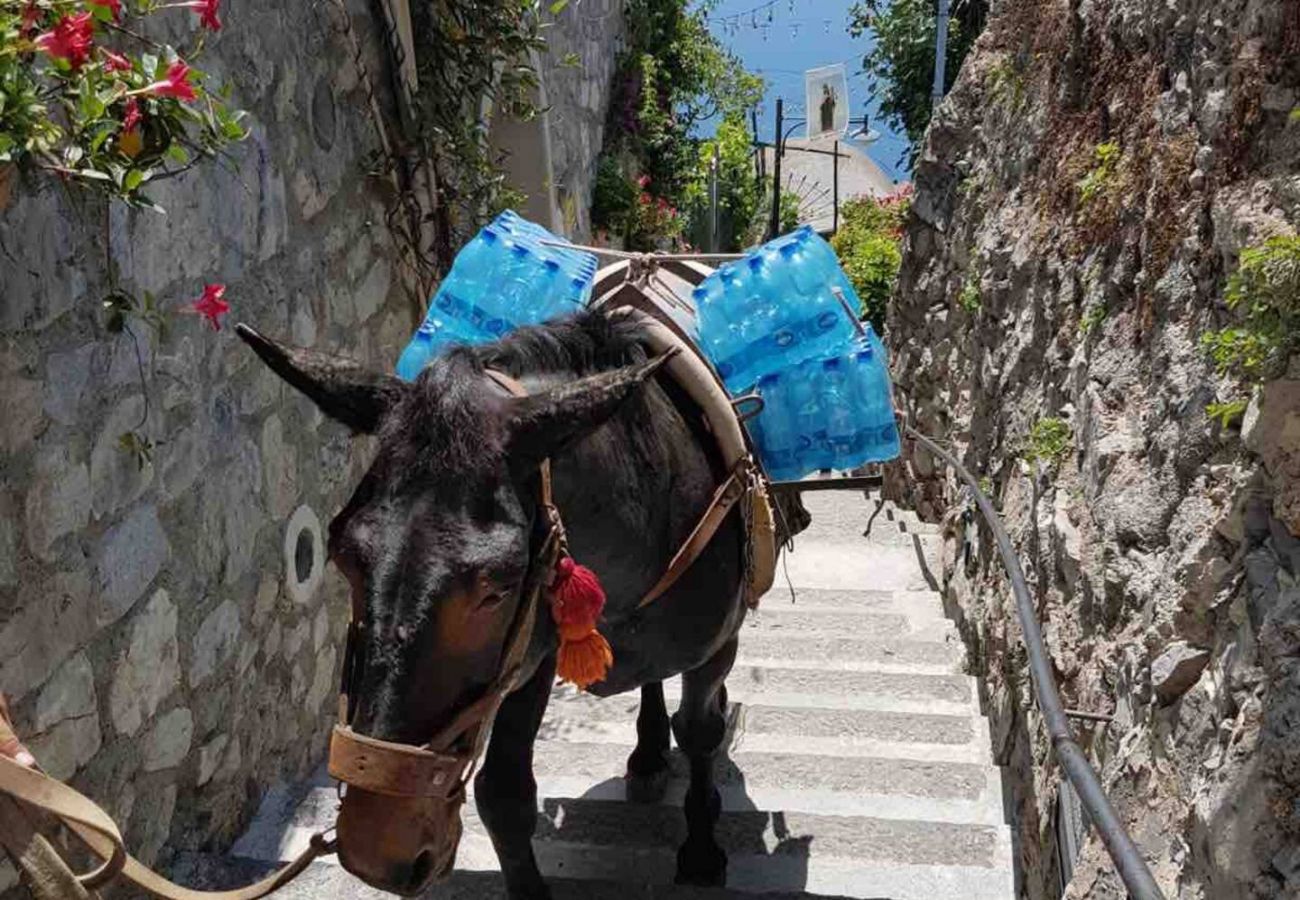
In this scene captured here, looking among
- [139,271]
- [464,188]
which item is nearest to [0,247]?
[139,271]

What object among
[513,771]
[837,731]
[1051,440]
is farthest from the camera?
[837,731]

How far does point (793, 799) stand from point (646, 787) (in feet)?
1.57

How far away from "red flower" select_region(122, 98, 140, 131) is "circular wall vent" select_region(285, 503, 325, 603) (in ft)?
5.47

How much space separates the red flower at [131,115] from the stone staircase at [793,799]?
185 cm

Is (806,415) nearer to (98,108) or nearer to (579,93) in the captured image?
(98,108)

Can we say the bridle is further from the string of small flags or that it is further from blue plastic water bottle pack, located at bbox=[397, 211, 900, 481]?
the string of small flags

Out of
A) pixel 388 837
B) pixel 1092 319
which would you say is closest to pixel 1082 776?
pixel 388 837

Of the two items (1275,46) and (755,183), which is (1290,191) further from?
(755,183)

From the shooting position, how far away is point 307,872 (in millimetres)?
3184

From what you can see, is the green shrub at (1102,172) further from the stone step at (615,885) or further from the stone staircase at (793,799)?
the stone step at (615,885)

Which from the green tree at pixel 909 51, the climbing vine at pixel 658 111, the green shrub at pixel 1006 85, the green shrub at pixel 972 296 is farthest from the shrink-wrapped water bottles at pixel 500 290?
the green tree at pixel 909 51

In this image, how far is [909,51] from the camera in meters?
16.0

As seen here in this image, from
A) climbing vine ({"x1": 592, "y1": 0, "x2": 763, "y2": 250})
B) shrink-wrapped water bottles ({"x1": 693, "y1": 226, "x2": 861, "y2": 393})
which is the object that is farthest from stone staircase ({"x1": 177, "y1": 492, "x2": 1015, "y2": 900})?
climbing vine ({"x1": 592, "y1": 0, "x2": 763, "y2": 250})

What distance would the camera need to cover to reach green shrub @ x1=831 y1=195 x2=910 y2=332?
594 inches
